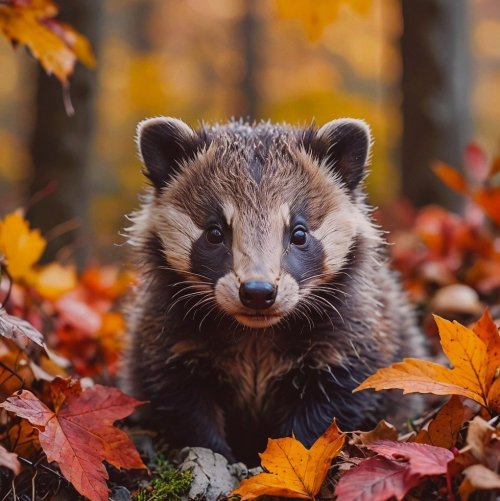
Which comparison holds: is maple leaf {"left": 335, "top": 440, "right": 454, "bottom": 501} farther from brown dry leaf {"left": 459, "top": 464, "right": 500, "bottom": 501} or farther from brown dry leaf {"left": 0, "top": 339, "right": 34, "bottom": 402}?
brown dry leaf {"left": 0, "top": 339, "right": 34, "bottom": 402}

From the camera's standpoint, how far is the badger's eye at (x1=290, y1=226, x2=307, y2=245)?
3710 millimetres

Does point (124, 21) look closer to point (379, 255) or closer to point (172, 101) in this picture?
point (172, 101)

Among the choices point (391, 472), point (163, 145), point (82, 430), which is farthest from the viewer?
point (163, 145)

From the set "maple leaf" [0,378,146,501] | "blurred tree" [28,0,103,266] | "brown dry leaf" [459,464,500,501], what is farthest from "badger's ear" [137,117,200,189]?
"blurred tree" [28,0,103,266]

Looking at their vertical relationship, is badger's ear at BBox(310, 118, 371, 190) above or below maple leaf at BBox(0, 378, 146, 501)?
above

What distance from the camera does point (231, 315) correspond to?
3715 millimetres

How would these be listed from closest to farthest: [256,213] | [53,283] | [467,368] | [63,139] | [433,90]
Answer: [467,368], [256,213], [53,283], [63,139], [433,90]

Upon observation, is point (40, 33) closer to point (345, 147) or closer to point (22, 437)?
point (345, 147)

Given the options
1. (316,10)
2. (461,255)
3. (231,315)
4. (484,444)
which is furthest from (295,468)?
(316,10)

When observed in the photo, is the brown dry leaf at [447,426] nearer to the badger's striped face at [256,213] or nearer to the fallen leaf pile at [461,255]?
the badger's striped face at [256,213]

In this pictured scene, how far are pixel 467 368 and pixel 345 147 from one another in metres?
1.50

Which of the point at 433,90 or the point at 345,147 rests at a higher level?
the point at 345,147

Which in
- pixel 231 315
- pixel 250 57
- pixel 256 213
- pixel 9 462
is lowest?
pixel 250 57

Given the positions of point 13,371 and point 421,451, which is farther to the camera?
point 13,371
